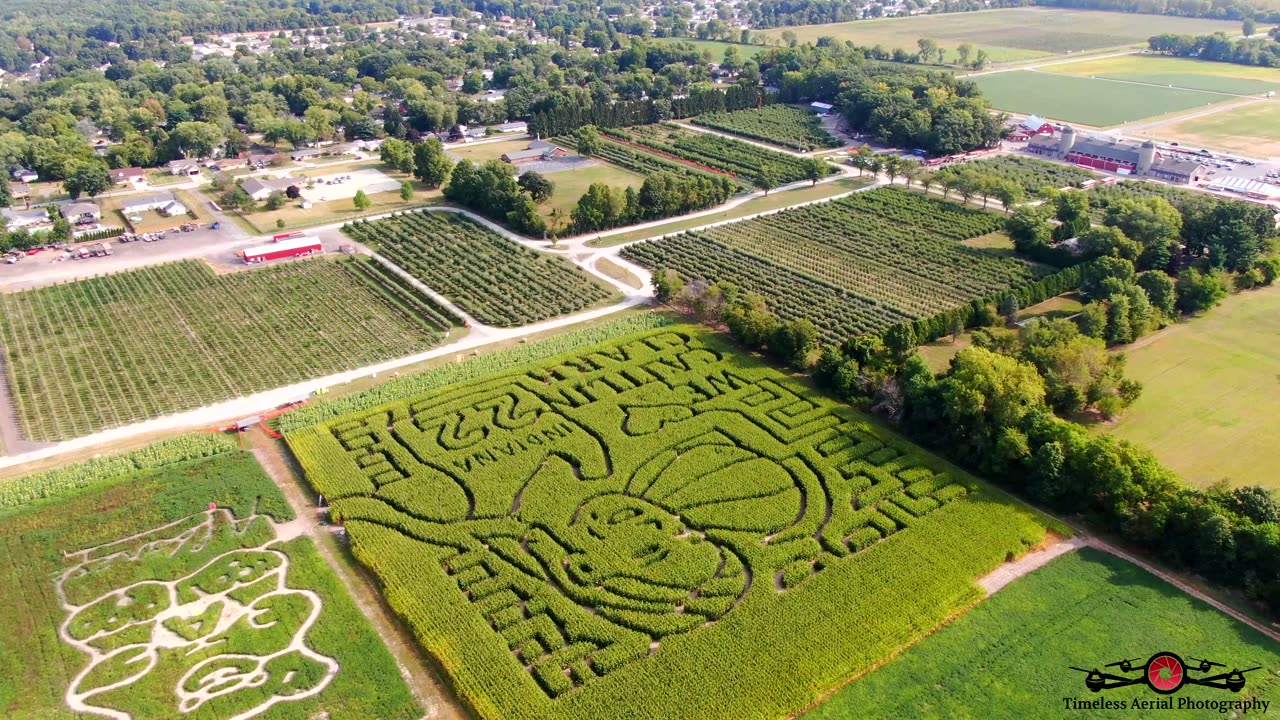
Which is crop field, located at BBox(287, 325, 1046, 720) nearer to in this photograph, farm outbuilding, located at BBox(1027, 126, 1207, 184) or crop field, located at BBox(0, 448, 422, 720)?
crop field, located at BBox(0, 448, 422, 720)

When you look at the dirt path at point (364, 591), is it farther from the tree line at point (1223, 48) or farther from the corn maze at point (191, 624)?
the tree line at point (1223, 48)

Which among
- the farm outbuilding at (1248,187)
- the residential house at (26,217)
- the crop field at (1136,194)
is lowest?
the farm outbuilding at (1248,187)

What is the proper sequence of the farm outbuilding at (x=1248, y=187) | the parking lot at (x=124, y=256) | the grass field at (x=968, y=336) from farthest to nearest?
the farm outbuilding at (x=1248, y=187) < the parking lot at (x=124, y=256) < the grass field at (x=968, y=336)

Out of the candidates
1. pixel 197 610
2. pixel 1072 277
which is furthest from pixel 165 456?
pixel 1072 277

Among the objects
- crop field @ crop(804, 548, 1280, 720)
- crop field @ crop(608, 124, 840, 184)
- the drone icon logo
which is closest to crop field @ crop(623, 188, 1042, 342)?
crop field @ crop(608, 124, 840, 184)

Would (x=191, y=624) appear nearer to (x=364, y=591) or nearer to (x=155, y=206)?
(x=364, y=591)

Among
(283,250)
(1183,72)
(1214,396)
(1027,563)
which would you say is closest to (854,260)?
(1214,396)

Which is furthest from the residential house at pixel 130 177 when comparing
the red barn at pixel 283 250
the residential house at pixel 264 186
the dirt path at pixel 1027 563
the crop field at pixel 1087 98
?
the crop field at pixel 1087 98

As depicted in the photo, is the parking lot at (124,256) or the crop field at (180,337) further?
the parking lot at (124,256)
